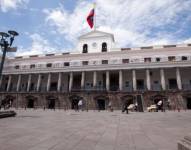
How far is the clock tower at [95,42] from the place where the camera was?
3706cm

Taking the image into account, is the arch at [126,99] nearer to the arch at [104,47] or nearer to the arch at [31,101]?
the arch at [104,47]

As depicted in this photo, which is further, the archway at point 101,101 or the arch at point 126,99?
the archway at point 101,101

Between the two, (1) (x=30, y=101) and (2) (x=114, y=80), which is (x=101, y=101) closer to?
(2) (x=114, y=80)

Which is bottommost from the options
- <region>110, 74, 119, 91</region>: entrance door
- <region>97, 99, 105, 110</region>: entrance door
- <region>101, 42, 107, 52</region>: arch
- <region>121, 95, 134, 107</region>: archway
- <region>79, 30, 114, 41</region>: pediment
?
<region>97, 99, 105, 110</region>: entrance door

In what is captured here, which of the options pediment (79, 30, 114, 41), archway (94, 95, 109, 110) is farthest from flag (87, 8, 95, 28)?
archway (94, 95, 109, 110)

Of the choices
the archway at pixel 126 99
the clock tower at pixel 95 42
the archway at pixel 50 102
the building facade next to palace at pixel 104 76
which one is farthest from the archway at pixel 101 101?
the clock tower at pixel 95 42

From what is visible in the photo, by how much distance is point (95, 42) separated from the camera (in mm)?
37812

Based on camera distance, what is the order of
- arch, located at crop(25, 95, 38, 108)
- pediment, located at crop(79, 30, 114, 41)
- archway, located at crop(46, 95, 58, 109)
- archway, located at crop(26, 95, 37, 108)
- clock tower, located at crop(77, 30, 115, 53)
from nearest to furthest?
1. archway, located at crop(46, 95, 58, 109)
2. arch, located at crop(25, 95, 38, 108)
3. archway, located at crop(26, 95, 37, 108)
4. clock tower, located at crop(77, 30, 115, 53)
5. pediment, located at crop(79, 30, 114, 41)

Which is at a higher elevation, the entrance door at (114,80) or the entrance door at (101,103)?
the entrance door at (114,80)

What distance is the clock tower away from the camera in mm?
37062

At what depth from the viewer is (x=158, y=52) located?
1273 inches

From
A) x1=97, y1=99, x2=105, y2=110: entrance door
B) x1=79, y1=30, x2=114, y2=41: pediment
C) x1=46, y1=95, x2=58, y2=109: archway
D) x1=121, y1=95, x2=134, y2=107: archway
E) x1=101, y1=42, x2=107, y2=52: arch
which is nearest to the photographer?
x1=121, y1=95, x2=134, y2=107: archway

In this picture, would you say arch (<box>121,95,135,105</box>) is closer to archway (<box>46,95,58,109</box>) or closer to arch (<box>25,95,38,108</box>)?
archway (<box>46,95,58,109</box>)

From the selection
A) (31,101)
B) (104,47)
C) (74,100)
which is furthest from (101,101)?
(31,101)
